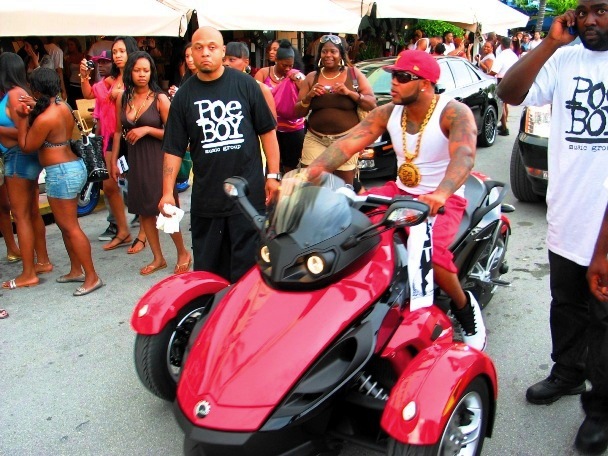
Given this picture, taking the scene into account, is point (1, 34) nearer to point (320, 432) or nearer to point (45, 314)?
point (45, 314)

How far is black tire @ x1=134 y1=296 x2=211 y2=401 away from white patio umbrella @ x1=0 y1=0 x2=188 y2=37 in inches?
203

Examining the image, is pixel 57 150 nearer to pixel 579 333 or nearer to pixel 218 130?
pixel 218 130

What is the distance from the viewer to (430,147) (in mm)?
3295

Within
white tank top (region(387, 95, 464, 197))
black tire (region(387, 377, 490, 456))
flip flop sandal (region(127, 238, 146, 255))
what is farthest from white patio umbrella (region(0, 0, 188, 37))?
black tire (region(387, 377, 490, 456))

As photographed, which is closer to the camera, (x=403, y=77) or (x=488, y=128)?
(x=403, y=77)

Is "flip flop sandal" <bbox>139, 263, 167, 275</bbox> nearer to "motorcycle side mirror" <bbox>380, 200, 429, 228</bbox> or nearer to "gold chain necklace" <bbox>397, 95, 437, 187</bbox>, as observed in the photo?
"gold chain necklace" <bbox>397, 95, 437, 187</bbox>

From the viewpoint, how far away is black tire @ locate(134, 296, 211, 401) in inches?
123

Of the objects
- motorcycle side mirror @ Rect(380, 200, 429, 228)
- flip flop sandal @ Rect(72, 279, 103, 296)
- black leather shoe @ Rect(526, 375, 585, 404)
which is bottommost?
flip flop sandal @ Rect(72, 279, 103, 296)

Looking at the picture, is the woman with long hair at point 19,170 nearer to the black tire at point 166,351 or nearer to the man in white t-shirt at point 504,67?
the black tire at point 166,351

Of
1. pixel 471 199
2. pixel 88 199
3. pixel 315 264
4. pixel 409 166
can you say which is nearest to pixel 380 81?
pixel 88 199

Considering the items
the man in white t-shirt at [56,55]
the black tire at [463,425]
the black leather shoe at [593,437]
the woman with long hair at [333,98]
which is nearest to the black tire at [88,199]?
the woman with long hair at [333,98]

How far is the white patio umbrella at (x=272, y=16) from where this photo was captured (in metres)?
9.48

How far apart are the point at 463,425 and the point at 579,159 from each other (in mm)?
1307

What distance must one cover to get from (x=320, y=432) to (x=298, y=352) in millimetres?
370
